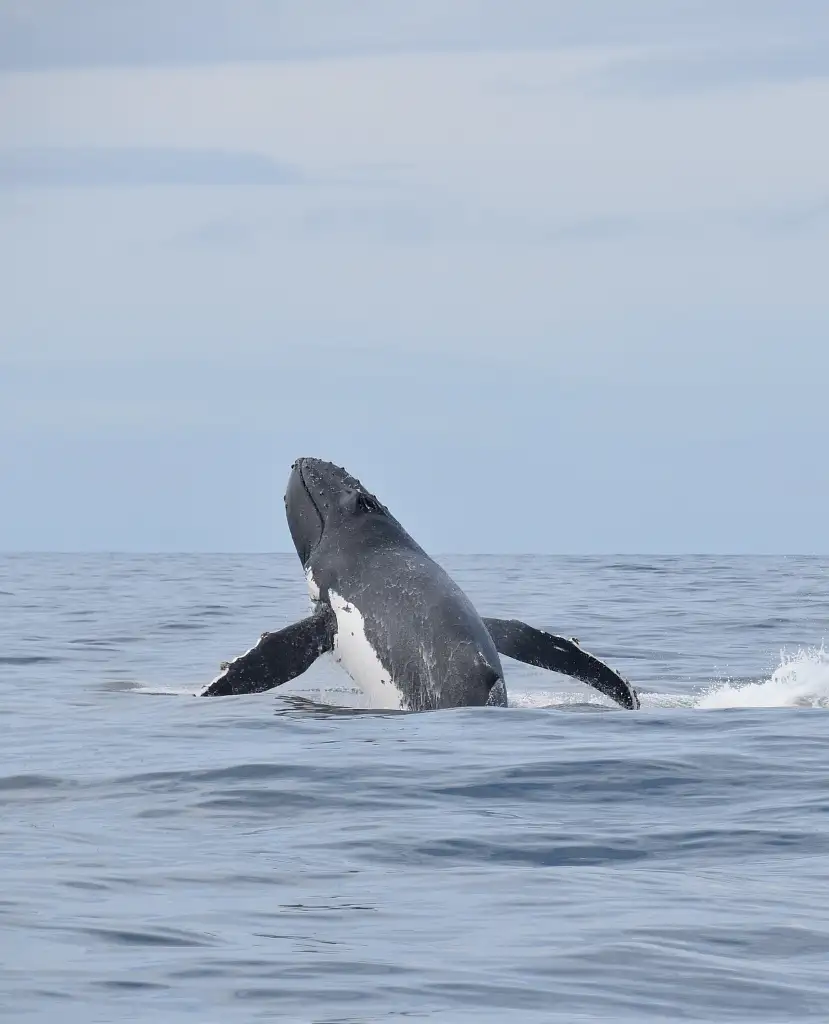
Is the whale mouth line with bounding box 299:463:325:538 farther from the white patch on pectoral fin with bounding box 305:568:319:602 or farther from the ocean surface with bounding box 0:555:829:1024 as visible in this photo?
the ocean surface with bounding box 0:555:829:1024

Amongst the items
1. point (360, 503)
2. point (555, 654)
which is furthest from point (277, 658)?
point (555, 654)

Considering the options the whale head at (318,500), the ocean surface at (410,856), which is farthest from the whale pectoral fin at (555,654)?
the whale head at (318,500)

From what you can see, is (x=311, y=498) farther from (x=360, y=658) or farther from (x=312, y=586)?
(x=360, y=658)

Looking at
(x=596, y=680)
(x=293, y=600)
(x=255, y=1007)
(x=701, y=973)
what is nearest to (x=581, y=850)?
(x=701, y=973)

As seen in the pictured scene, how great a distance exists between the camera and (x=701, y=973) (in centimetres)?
780

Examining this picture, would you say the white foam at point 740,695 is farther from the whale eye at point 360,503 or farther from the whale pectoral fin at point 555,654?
the whale eye at point 360,503

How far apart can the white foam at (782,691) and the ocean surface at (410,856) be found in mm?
79

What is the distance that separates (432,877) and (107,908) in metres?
1.98

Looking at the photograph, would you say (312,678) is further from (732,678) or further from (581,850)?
(581,850)

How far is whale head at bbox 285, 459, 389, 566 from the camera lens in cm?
1975

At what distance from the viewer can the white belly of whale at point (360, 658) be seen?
697 inches

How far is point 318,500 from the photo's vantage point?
20156 millimetres

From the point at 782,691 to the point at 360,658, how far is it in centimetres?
574

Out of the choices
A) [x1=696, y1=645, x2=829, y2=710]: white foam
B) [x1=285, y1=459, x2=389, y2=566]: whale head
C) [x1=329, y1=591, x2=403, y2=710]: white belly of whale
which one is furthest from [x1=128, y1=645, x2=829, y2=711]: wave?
[x1=285, y1=459, x2=389, y2=566]: whale head
